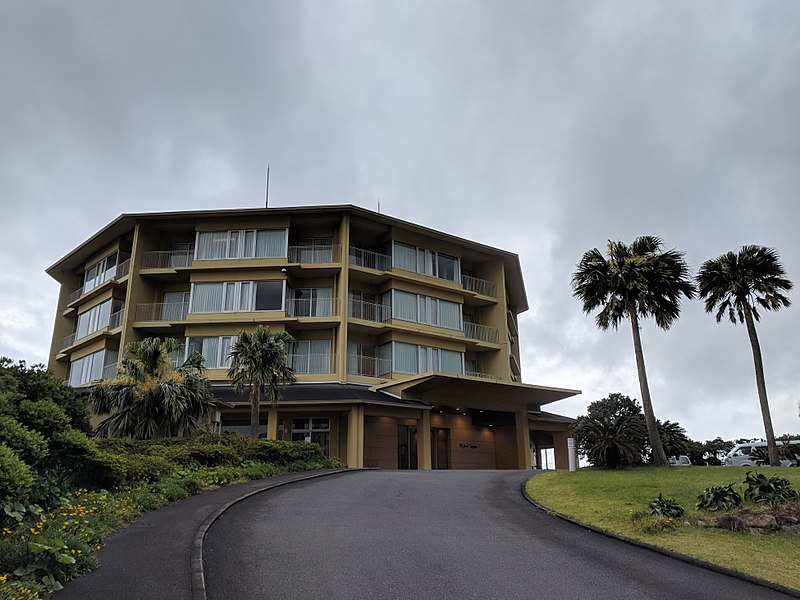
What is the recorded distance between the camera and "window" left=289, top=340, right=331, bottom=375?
113ft

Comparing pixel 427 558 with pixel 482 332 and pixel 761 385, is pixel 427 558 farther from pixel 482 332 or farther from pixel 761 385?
pixel 482 332

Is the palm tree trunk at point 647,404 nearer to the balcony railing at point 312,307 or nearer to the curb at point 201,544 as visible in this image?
the curb at point 201,544

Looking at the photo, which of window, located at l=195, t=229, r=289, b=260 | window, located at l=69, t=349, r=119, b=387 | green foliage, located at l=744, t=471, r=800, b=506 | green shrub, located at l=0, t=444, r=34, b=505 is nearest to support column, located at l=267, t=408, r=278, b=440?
window, located at l=195, t=229, r=289, b=260

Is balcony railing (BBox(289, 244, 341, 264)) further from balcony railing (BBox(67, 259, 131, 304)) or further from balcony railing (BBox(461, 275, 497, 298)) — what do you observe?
balcony railing (BBox(67, 259, 131, 304))

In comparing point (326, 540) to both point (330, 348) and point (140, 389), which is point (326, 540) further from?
point (330, 348)

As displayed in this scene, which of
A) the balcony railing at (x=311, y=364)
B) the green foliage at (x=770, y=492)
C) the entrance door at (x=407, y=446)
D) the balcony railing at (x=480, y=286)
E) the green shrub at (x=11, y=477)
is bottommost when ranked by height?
the green foliage at (x=770, y=492)

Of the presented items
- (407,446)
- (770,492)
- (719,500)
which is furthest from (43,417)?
(407,446)

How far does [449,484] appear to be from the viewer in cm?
1836

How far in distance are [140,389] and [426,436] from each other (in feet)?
45.0

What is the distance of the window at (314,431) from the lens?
32.3m

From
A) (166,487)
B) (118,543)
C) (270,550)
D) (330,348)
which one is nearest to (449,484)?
(166,487)

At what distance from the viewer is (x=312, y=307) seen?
3622cm

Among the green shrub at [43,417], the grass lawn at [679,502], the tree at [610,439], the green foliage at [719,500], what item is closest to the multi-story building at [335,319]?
the tree at [610,439]

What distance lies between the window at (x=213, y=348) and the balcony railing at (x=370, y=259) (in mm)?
8076
